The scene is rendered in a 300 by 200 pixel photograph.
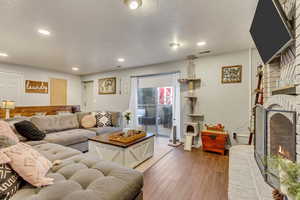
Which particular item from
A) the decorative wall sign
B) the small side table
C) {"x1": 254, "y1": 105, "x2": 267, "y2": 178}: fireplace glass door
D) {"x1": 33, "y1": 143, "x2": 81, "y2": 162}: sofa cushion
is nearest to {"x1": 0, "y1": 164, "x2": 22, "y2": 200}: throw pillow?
{"x1": 33, "y1": 143, "x2": 81, "y2": 162}: sofa cushion

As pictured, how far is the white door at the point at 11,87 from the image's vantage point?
4.34 meters

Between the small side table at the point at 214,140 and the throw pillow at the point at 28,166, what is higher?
the throw pillow at the point at 28,166

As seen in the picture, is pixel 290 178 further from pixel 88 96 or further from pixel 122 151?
pixel 88 96

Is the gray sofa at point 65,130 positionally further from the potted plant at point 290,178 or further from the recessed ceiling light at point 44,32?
the potted plant at point 290,178

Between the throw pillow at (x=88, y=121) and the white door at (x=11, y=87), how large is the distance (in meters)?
2.73

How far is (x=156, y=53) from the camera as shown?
355 cm

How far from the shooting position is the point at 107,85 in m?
5.64

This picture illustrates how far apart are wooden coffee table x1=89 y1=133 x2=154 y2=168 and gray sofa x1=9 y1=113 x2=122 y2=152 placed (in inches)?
23.4

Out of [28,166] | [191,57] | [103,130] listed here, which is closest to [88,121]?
[103,130]

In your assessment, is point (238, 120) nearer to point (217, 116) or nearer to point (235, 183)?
point (217, 116)

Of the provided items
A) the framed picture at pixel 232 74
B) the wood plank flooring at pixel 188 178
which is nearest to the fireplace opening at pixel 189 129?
the wood plank flooring at pixel 188 178

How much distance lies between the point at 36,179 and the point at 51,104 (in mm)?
5260

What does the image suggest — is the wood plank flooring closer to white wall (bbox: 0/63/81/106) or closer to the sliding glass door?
the sliding glass door

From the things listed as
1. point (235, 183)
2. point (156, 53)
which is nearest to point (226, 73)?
point (156, 53)
